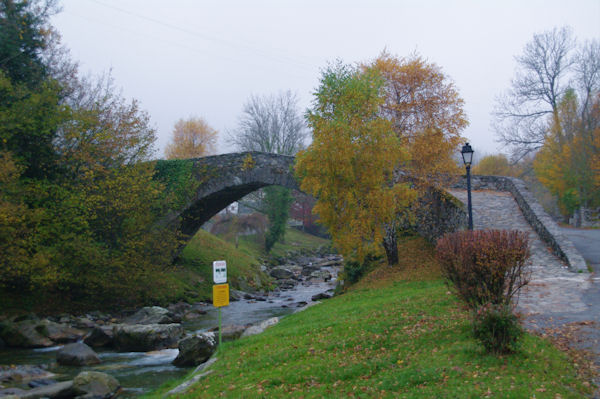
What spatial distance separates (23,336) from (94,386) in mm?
6945

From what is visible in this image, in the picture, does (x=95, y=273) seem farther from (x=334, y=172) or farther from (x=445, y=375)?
(x=445, y=375)

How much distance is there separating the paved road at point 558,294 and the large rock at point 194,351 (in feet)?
26.5

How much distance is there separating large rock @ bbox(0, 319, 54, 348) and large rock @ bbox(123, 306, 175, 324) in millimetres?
3714

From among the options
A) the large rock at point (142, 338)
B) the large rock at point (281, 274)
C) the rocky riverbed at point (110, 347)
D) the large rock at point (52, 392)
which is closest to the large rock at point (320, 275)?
the large rock at point (281, 274)

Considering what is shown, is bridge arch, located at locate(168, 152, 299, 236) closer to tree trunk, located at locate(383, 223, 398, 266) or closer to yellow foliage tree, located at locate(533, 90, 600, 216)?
tree trunk, located at locate(383, 223, 398, 266)

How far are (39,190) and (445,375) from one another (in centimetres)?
1812

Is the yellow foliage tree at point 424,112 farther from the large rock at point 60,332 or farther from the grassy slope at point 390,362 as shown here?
the large rock at point 60,332

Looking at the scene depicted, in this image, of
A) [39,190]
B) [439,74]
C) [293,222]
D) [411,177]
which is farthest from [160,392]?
[293,222]

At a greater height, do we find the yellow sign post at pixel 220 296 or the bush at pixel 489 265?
the bush at pixel 489 265

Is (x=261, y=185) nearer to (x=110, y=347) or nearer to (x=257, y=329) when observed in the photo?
(x=110, y=347)

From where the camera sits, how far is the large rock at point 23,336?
47.5ft

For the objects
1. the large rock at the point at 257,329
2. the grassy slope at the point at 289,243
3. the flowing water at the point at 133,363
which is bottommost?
the flowing water at the point at 133,363

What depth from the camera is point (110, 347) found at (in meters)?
14.8

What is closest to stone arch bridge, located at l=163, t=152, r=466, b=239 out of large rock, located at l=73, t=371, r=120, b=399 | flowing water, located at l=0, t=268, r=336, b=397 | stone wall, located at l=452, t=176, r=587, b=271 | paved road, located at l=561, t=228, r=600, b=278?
stone wall, located at l=452, t=176, r=587, b=271
